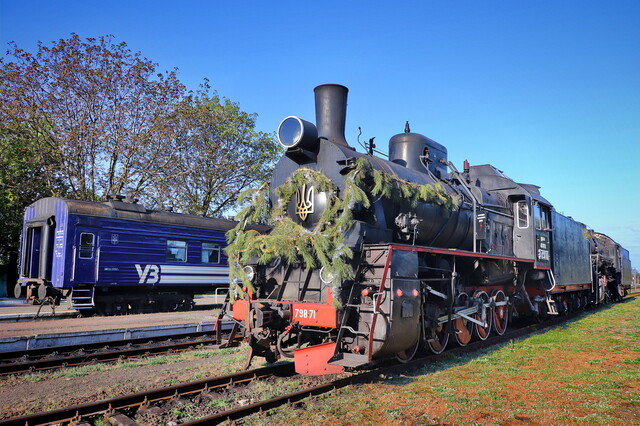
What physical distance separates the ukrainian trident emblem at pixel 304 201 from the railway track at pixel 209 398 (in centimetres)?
239

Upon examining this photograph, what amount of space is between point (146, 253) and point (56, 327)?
4038 mm

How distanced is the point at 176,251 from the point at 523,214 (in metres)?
11.2

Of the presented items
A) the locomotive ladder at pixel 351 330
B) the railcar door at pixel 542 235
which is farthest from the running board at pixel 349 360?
the railcar door at pixel 542 235

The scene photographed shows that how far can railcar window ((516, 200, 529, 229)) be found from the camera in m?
11.7

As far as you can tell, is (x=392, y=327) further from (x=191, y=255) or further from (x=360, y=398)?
(x=191, y=255)

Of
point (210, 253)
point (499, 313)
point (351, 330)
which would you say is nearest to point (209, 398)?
point (351, 330)

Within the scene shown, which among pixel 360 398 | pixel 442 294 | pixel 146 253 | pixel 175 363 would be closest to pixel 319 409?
pixel 360 398

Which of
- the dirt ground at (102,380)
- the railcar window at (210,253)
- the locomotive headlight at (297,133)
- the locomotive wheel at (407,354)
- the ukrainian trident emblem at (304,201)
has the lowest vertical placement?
the dirt ground at (102,380)

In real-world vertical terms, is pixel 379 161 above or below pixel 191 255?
above

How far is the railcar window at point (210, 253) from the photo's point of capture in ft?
55.8

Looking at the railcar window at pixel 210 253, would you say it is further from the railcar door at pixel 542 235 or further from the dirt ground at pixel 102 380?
the railcar door at pixel 542 235

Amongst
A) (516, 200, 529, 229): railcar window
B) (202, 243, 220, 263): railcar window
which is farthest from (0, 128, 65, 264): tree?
(516, 200, 529, 229): railcar window

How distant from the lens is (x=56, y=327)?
11.5 meters

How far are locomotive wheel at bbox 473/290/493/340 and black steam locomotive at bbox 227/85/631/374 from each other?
0.10 feet
